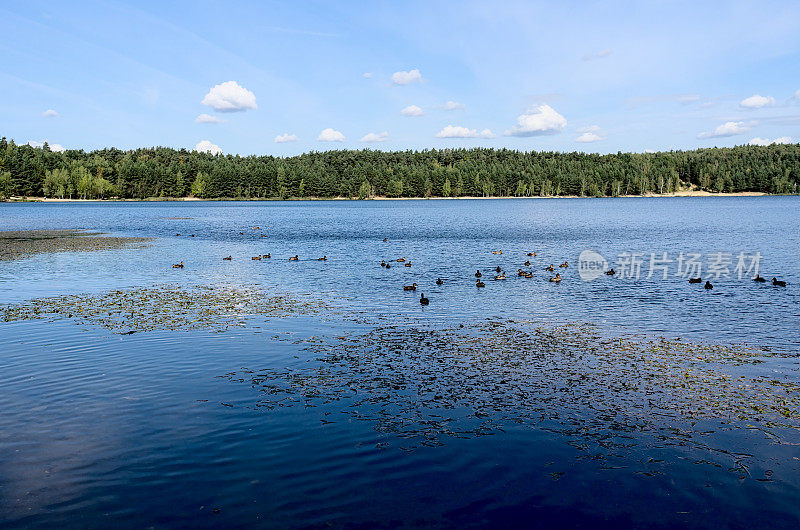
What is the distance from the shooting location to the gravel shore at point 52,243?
61.5 metres

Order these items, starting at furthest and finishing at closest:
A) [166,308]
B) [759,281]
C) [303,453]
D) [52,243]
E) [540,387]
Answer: [52,243], [759,281], [166,308], [540,387], [303,453]

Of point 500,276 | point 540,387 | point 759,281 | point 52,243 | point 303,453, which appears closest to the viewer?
point 303,453

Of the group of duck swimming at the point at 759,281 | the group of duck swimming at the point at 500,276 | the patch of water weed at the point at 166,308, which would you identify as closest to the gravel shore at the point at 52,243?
the group of duck swimming at the point at 500,276

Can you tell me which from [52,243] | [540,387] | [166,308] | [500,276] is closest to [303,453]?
[540,387]

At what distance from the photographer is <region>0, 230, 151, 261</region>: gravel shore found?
202ft

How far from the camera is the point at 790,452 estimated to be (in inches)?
571

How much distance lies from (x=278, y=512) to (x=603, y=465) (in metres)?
7.31

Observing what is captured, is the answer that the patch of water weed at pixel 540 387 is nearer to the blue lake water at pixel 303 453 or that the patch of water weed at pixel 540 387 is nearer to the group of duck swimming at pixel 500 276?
the blue lake water at pixel 303 453

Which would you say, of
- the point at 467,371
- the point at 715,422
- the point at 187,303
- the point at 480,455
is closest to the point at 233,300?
the point at 187,303

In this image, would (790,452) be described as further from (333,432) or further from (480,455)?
(333,432)

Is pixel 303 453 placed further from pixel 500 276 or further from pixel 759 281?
pixel 759 281

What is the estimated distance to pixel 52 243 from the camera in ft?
232

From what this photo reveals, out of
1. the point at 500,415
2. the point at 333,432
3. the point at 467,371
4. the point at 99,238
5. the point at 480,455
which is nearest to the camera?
the point at 480,455

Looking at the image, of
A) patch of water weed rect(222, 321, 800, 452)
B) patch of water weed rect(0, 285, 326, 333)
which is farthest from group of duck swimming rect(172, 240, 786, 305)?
patch of water weed rect(222, 321, 800, 452)
